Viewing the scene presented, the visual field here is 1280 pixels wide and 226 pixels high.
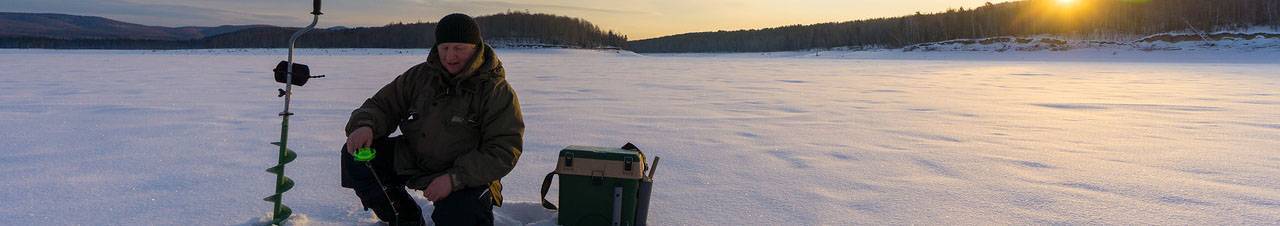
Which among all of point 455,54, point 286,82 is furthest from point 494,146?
point 286,82

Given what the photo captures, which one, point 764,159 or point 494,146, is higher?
point 494,146

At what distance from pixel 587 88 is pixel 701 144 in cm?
724

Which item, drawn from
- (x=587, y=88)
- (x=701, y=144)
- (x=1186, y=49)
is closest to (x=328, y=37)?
(x=1186, y=49)

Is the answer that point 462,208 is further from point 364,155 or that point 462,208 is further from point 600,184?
point 600,184

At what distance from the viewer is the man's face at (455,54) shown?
2.73 metres

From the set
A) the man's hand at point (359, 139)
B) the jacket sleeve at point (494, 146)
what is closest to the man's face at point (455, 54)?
the jacket sleeve at point (494, 146)

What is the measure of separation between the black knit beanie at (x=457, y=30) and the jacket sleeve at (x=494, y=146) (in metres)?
0.19

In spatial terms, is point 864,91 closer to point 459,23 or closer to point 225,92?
point 225,92

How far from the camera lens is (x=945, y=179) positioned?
4.36 m

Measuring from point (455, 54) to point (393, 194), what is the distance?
614 mm

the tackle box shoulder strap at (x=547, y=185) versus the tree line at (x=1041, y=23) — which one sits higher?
the tree line at (x=1041, y=23)

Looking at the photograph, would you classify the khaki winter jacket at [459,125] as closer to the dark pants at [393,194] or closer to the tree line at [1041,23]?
the dark pants at [393,194]

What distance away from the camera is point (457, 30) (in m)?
2.71

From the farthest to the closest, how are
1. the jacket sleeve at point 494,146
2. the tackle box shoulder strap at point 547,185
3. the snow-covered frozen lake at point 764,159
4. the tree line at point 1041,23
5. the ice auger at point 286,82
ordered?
the tree line at point 1041,23 → the snow-covered frozen lake at point 764,159 → the tackle box shoulder strap at point 547,185 → the ice auger at point 286,82 → the jacket sleeve at point 494,146
